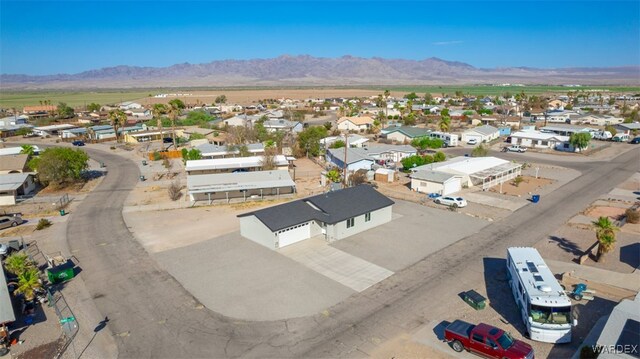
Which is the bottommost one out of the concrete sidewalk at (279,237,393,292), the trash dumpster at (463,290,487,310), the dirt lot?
the concrete sidewalk at (279,237,393,292)

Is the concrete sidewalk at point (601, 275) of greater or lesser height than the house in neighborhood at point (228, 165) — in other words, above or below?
below

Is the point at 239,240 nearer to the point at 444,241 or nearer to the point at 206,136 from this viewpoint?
the point at 444,241

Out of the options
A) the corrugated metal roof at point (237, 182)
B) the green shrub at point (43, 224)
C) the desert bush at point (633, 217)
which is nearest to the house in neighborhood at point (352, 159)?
the corrugated metal roof at point (237, 182)

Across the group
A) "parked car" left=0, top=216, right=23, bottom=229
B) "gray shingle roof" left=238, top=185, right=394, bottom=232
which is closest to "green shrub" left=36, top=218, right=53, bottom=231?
"parked car" left=0, top=216, right=23, bottom=229

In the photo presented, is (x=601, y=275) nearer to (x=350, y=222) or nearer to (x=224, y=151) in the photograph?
(x=350, y=222)

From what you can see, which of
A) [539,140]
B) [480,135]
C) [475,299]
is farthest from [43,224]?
[539,140]

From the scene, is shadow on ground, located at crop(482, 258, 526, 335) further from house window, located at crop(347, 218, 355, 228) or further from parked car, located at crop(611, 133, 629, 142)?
parked car, located at crop(611, 133, 629, 142)

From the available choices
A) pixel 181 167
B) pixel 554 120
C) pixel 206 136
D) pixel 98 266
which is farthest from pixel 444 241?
pixel 554 120

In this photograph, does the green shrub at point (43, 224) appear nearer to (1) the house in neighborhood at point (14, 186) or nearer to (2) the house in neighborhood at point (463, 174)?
(1) the house in neighborhood at point (14, 186)
